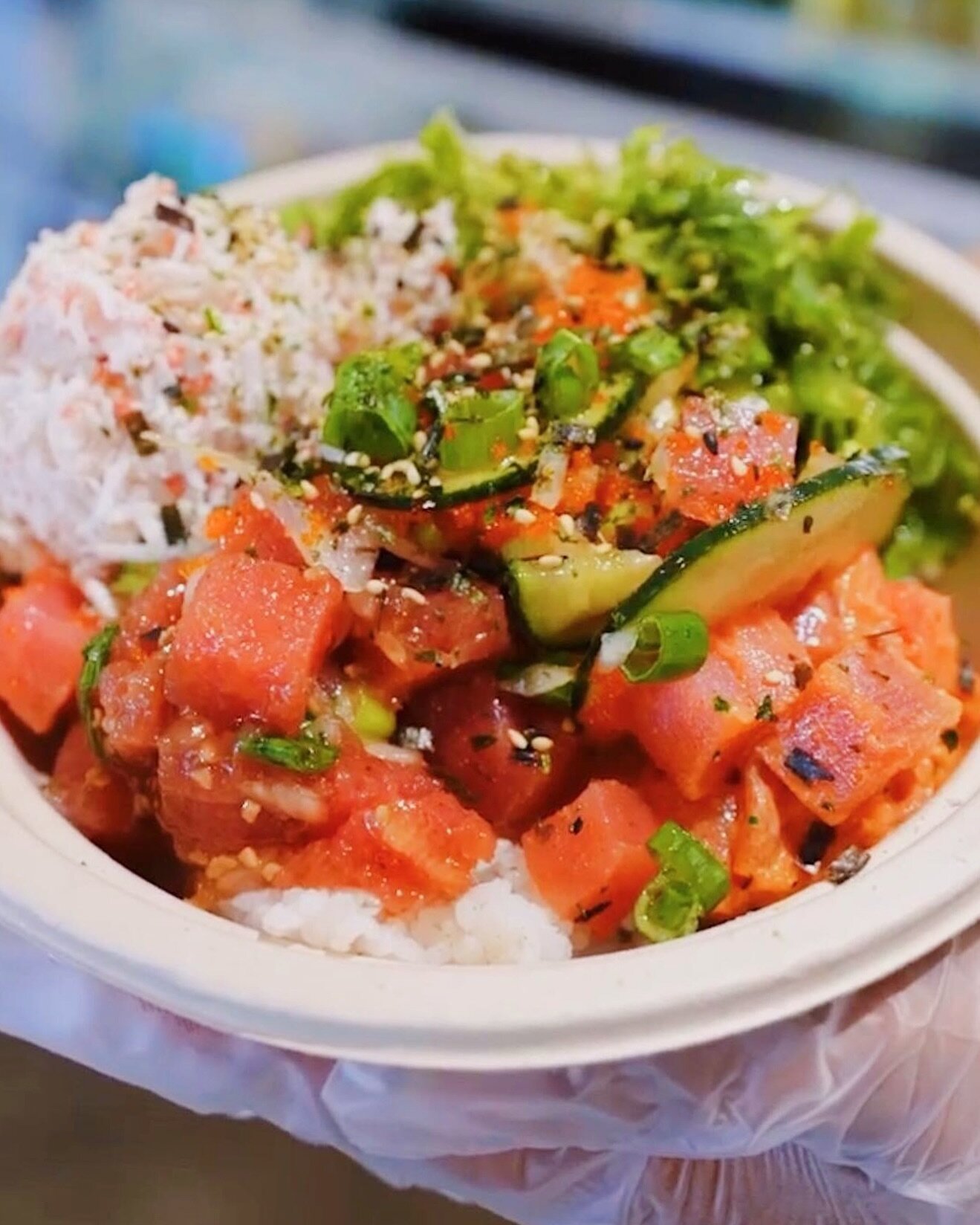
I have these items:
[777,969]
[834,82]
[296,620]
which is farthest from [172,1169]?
[834,82]

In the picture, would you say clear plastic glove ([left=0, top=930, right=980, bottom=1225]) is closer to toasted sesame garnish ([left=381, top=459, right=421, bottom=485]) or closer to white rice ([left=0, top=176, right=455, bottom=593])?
white rice ([left=0, top=176, right=455, bottom=593])

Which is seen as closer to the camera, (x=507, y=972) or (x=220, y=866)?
(x=507, y=972)

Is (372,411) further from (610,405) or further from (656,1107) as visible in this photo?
(656,1107)

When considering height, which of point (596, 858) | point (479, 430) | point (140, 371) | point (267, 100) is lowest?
point (267, 100)

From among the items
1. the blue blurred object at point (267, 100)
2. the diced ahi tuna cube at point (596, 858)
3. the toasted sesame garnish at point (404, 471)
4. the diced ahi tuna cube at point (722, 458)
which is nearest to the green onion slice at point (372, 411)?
the toasted sesame garnish at point (404, 471)

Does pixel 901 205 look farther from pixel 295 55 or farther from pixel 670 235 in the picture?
pixel 295 55

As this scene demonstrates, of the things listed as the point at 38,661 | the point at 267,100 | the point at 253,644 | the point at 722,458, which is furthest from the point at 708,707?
the point at 267,100

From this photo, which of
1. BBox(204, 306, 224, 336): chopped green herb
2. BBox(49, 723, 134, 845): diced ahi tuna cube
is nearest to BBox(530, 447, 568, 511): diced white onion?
BBox(204, 306, 224, 336): chopped green herb
